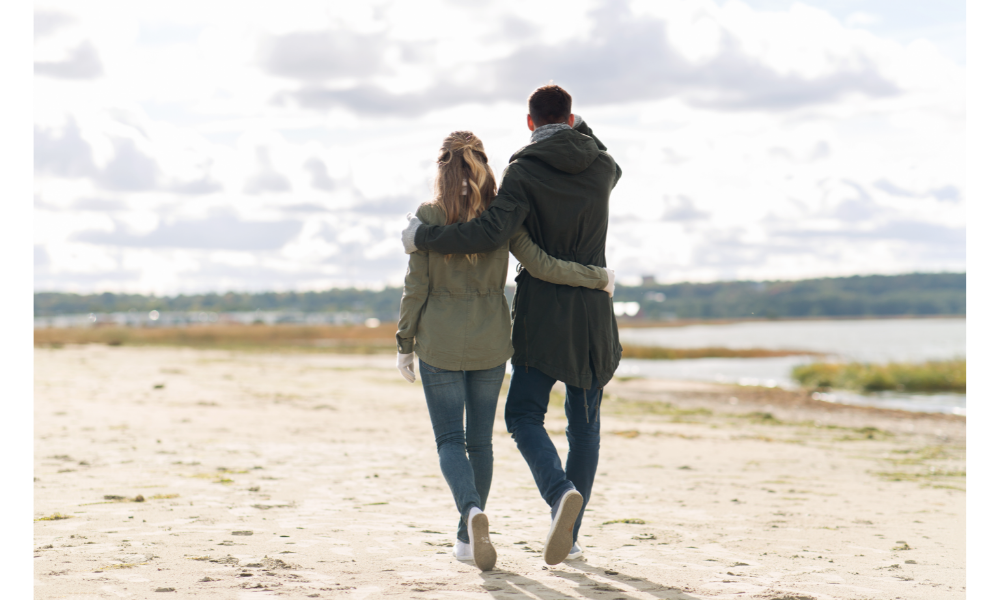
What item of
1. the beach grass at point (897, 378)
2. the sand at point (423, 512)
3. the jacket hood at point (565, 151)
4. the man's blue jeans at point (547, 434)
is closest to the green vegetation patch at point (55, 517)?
the sand at point (423, 512)

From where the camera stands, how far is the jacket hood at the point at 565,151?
11.1ft

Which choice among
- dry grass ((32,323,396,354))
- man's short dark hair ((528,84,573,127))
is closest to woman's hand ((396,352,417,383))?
man's short dark hair ((528,84,573,127))

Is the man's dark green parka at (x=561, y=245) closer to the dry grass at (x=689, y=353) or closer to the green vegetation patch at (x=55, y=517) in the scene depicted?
the green vegetation patch at (x=55, y=517)

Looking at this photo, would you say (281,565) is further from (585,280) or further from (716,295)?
(716,295)

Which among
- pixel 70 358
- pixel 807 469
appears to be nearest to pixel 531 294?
pixel 807 469

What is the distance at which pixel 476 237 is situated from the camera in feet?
10.5

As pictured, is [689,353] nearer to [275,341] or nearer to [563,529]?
[275,341]

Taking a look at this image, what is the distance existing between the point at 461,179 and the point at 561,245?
521 mm

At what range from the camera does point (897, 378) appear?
962 inches

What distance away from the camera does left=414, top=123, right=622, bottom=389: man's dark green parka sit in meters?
3.36

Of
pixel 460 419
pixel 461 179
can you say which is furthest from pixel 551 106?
pixel 460 419

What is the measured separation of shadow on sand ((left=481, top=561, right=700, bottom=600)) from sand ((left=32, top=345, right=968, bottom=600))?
0.6 inches

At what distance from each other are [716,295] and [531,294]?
281 ft
